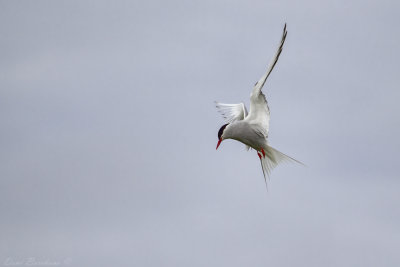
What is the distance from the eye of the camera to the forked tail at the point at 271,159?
56.7 feet

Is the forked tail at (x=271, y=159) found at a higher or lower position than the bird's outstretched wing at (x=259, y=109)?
lower

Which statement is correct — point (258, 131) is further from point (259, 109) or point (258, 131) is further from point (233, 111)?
point (233, 111)

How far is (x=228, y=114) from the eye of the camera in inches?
779

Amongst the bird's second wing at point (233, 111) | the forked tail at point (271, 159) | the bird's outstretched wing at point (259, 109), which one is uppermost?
the bird's second wing at point (233, 111)

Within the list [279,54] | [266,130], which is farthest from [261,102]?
[279,54]

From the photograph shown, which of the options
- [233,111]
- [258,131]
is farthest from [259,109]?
[233,111]

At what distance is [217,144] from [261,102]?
1.65 metres

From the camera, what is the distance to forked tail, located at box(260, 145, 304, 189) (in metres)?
17.3

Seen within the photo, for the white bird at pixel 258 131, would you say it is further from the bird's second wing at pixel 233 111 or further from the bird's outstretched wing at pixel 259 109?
the bird's second wing at pixel 233 111

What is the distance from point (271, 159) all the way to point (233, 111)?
253cm

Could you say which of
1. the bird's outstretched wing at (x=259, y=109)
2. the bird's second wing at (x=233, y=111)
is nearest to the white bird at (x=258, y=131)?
the bird's outstretched wing at (x=259, y=109)

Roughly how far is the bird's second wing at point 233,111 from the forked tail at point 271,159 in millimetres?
1886

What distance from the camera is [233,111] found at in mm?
19859

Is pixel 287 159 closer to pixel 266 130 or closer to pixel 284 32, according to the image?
pixel 266 130
